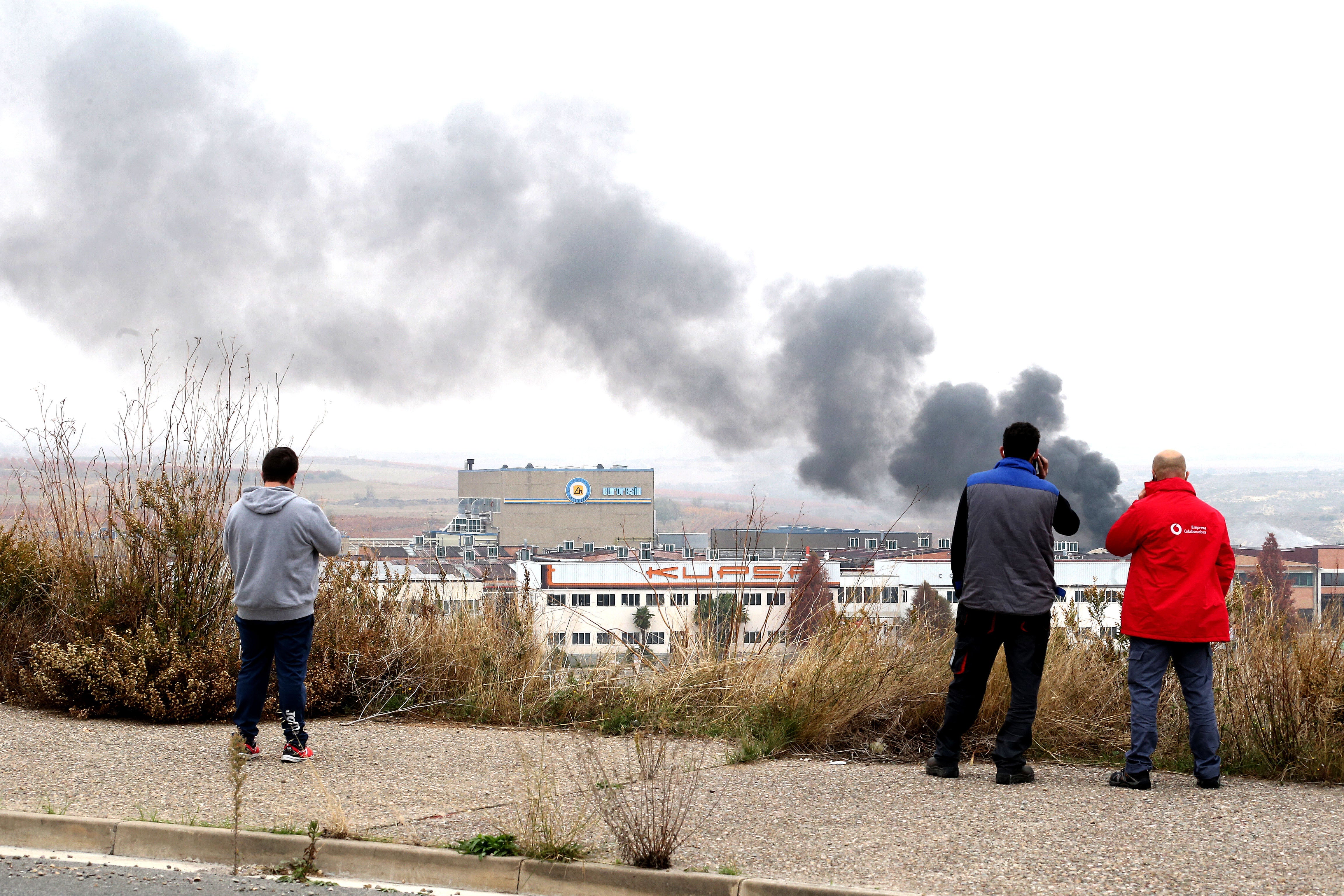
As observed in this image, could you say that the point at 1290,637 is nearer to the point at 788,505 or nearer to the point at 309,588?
the point at 788,505

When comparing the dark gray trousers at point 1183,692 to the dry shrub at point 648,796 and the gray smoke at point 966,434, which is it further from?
the gray smoke at point 966,434

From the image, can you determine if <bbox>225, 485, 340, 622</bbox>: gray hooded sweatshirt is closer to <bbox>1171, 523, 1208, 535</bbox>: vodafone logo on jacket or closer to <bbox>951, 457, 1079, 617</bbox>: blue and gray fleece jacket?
<bbox>951, 457, 1079, 617</bbox>: blue and gray fleece jacket

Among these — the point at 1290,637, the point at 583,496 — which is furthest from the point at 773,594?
the point at 583,496

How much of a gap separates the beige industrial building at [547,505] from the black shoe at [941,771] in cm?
10556

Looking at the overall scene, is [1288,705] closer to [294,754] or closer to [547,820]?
[547,820]

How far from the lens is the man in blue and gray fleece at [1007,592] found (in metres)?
4.90

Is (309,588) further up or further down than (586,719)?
further up

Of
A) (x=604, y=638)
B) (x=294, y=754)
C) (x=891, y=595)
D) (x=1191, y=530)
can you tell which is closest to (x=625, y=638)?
(x=604, y=638)

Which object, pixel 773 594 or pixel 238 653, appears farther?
pixel 773 594

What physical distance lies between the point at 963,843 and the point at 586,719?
3.31 metres

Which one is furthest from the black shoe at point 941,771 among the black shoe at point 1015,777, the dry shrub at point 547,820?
the dry shrub at point 547,820

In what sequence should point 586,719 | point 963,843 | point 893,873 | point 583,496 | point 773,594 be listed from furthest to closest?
point 583,496 → point 773,594 → point 586,719 → point 963,843 → point 893,873

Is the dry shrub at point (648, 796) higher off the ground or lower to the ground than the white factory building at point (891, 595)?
lower

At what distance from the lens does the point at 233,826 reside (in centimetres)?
399
